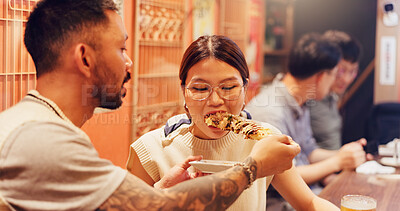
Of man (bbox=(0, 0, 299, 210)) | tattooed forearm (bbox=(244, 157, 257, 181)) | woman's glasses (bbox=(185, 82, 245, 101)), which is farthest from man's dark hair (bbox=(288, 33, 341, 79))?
tattooed forearm (bbox=(244, 157, 257, 181))

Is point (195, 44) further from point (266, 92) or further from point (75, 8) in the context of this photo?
point (266, 92)

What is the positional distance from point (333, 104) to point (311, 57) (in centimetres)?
120

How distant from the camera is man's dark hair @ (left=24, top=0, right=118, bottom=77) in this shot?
115 centimetres

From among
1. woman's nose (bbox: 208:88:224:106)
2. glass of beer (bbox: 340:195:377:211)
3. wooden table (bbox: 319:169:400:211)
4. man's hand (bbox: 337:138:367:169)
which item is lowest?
wooden table (bbox: 319:169:400:211)

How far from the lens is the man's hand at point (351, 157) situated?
277 centimetres

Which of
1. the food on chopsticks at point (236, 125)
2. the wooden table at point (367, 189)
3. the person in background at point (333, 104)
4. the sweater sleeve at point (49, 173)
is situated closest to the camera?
the sweater sleeve at point (49, 173)

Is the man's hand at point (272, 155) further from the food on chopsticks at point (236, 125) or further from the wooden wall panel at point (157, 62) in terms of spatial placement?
the wooden wall panel at point (157, 62)

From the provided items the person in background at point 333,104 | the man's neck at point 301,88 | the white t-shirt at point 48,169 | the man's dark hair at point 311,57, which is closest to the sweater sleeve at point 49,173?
the white t-shirt at point 48,169

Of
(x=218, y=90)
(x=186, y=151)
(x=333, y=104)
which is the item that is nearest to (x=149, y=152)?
(x=186, y=151)

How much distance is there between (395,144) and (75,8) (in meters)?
2.57

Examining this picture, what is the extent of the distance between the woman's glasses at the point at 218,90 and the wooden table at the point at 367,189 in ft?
2.65

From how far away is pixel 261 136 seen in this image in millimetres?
1438

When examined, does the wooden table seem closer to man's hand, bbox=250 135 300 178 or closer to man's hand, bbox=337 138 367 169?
man's hand, bbox=337 138 367 169

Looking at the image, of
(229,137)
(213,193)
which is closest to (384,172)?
(229,137)
